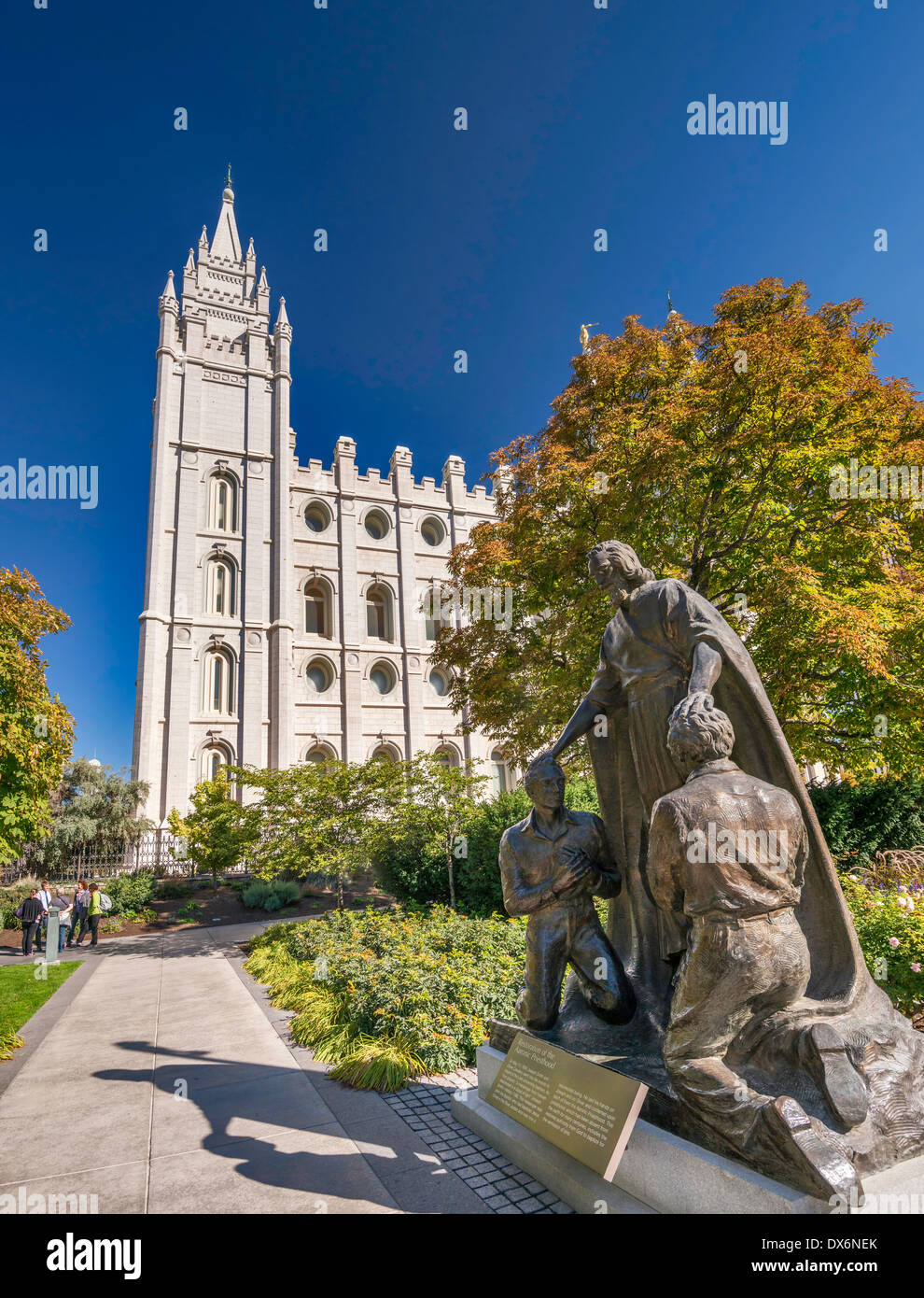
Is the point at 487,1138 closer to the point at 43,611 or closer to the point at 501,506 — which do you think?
the point at 501,506

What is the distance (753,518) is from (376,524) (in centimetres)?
2954

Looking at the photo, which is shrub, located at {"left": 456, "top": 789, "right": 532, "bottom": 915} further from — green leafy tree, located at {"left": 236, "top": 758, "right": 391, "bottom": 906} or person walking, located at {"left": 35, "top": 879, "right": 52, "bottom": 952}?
person walking, located at {"left": 35, "top": 879, "right": 52, "bottom": 952}

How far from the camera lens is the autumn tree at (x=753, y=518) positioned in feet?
30.8

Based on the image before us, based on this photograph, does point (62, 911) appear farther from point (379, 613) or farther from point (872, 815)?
point (379, 613)

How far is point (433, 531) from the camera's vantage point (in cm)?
3966

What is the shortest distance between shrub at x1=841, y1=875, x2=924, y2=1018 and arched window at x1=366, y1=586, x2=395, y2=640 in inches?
1228

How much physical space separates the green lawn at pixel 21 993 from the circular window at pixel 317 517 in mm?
26929

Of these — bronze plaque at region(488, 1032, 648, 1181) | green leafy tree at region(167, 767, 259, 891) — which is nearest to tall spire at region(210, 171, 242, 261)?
green leafy tree at region(167, 767, 259, 891)

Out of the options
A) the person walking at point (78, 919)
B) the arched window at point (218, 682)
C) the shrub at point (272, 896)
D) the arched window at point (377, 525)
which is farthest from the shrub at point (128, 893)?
the arched window at point (377, 525)

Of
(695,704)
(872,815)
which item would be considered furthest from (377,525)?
(695,704)

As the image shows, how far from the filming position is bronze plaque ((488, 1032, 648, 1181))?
3.11m

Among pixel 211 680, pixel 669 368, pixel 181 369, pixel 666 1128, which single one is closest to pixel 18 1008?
pixel 666 1128

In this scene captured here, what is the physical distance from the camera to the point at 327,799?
1453cm

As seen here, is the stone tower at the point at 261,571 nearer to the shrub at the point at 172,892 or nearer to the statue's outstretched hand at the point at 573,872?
the shrub at the point at 172,892
